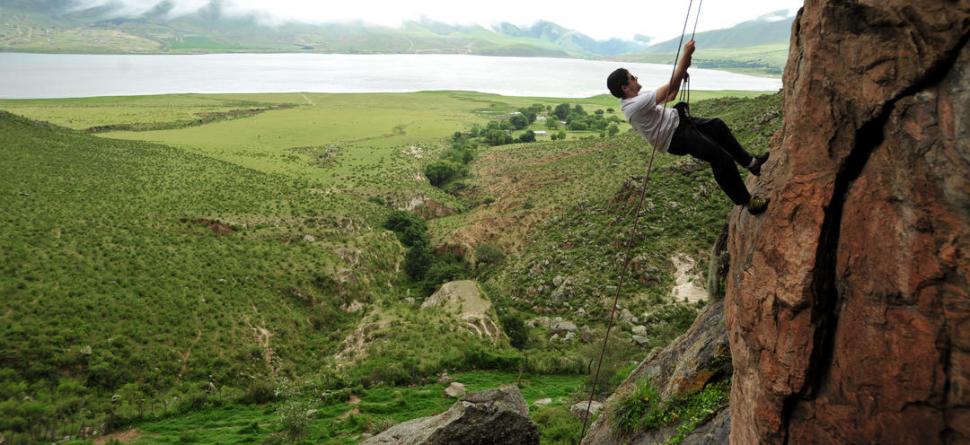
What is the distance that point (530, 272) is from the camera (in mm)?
38906

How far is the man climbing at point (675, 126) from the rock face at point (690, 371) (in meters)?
4.26

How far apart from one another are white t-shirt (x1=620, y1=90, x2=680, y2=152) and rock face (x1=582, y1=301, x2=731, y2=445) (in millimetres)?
4951

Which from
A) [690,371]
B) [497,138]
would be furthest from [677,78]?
[497,138]

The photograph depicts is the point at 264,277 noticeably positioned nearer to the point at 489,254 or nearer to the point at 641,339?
the point at 489,254

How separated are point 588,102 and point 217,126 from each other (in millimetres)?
A: 104571

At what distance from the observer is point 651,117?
25.1ft

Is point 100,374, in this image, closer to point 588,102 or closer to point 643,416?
point 643,416

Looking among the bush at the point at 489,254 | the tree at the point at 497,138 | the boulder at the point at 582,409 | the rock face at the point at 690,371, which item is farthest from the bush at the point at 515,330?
the tree at the point at 497,138

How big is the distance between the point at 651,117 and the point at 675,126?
358 mm

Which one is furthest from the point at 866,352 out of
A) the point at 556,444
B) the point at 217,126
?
the point at 217,126

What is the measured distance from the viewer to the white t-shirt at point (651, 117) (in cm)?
755

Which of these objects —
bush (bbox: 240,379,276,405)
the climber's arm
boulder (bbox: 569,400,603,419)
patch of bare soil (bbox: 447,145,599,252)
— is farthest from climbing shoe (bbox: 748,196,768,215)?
patch of bare soil (bbox: 447,145,599,252)

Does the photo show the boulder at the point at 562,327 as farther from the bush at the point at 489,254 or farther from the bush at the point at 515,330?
the bush at the point at 489,254

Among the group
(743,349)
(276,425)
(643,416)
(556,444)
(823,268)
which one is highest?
(823,268)
